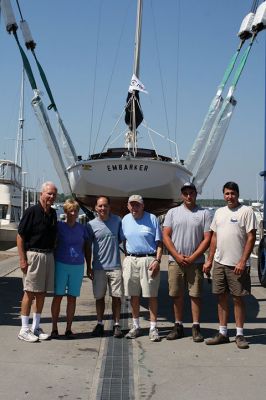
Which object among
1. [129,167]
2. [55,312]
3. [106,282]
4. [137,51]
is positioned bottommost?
[55,312]

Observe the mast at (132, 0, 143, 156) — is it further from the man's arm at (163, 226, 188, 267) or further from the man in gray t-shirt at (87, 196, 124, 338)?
the man's arm at (163, 226, 188, 267)

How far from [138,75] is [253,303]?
213 inches

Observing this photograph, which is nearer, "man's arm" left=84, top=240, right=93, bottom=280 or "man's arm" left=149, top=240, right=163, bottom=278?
"man's arm" left=149, top=240, right=163, bottom=278

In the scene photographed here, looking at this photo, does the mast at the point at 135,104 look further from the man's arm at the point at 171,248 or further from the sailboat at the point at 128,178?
the man's arm at the point at 171,248

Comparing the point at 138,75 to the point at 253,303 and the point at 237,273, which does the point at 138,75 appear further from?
the point at 237,273

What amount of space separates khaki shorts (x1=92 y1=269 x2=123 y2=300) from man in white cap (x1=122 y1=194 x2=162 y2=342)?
0.27ft

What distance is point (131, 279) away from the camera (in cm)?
604

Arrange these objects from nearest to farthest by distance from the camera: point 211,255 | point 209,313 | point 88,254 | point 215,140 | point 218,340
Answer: point 218,340 < point 211,255 < point 88,254 < point 209,313 < point 215,140

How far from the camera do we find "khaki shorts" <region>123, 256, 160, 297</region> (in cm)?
598

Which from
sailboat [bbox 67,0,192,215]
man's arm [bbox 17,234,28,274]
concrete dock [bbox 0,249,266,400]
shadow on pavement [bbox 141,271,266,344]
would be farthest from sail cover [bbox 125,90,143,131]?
man's arm [bbox 17,234,28,274]

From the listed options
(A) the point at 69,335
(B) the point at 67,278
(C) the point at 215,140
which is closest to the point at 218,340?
(A) the point at 69,335

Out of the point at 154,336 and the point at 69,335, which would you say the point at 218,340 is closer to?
the point at 154,336

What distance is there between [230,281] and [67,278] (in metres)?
1.87

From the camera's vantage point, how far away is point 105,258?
6.09 meters
